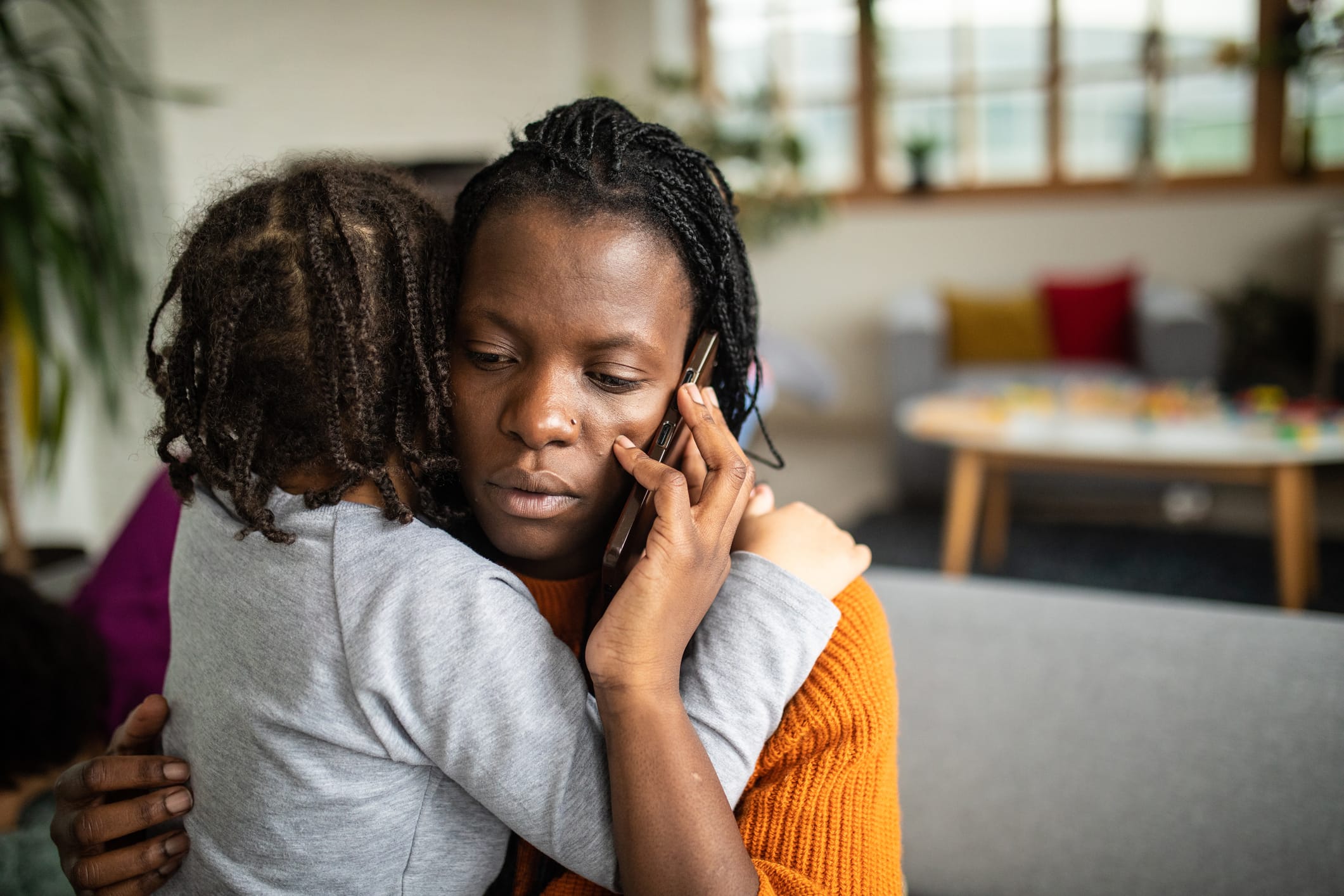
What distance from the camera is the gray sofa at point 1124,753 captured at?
105cm

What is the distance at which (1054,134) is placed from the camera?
5.45 metres

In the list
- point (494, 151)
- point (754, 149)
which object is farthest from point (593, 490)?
point (754, 149)

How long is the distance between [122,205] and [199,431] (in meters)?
2.47

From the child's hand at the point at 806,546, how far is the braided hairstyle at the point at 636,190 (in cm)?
17

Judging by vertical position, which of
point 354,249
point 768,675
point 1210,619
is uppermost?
point 354,249

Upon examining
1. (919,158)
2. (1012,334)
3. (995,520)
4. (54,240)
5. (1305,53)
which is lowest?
(995,520)

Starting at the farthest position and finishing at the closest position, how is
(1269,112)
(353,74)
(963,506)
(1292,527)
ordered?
(1269,112) → (353,74) → (963,506) → (1292,527)

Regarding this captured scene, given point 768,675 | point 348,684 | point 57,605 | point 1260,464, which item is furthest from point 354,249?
point 1260,464

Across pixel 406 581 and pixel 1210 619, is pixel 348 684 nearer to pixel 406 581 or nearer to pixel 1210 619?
pixel 406 581

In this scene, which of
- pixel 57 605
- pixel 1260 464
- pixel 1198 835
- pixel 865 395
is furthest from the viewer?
pixel 865 395

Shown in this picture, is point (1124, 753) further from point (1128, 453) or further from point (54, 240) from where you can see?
point (54, 240)

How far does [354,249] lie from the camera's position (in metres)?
0.74

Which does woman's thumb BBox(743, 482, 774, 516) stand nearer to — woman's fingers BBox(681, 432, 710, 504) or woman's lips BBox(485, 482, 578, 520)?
woman's fingers BBox(681, 432, 710, 504)

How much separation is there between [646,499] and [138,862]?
523 mm
